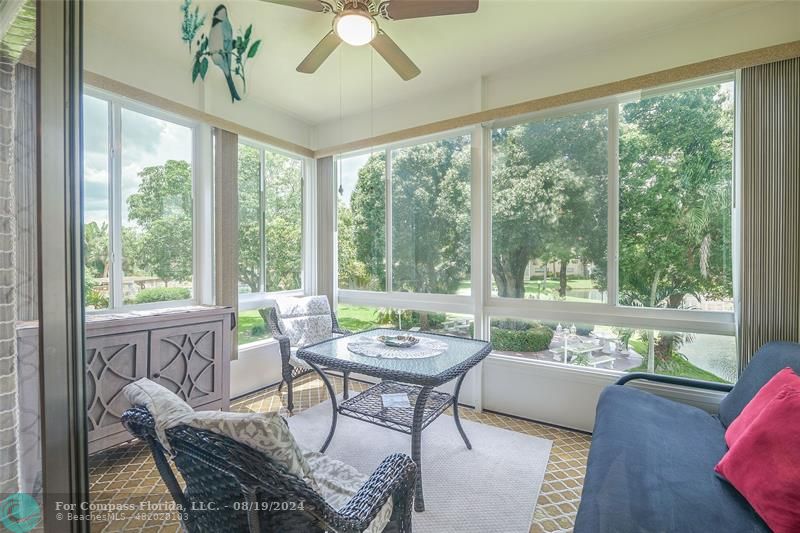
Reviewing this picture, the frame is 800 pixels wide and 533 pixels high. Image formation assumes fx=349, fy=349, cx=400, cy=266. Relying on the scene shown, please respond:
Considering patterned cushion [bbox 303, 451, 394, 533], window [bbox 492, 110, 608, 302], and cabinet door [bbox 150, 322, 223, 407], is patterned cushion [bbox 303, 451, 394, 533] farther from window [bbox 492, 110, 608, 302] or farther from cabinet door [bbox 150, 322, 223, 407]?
window [bbox 492, 110, 608, 302]

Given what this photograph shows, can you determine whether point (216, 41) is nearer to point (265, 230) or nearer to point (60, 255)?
point (265, 230)

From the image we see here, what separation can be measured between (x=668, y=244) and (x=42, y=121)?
3222mm

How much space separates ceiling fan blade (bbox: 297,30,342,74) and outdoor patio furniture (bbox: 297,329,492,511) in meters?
1.87

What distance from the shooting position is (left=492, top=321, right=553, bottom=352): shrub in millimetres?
3008

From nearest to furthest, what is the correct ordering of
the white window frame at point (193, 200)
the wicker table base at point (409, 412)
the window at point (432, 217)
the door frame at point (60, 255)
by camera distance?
the door frame at point (60, 255) → the wicker table base at point (409, 412) → the white window frame at point (193, 200) → the window at point (432, 217)

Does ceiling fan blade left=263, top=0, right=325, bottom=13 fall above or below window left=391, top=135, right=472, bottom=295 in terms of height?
above

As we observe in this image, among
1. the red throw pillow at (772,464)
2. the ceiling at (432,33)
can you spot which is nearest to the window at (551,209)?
the ceiling at (432,33)

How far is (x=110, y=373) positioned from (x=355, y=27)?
252 centimetres

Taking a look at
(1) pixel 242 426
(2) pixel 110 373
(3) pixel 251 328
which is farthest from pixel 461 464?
(3) pixel 251 328

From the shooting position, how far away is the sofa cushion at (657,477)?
1.17m

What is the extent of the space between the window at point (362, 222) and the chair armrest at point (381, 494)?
2724mm

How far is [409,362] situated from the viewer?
208cm

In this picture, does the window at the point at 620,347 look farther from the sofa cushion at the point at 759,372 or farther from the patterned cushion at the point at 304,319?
the patterned cushion at the point at 304,319

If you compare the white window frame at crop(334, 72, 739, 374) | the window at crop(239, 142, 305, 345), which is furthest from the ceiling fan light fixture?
the window at crop(239, 142, 305, 345)
